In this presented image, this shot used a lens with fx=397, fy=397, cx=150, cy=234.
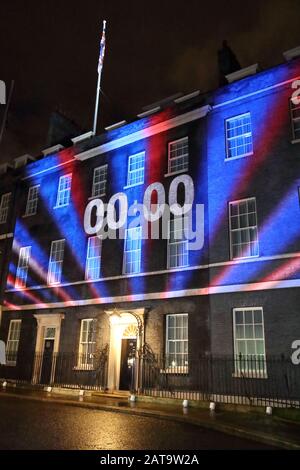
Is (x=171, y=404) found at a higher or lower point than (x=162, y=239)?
lower

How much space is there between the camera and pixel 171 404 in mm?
13609

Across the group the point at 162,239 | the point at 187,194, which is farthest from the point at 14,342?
the point at 187,194

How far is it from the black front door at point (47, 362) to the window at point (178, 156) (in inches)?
420

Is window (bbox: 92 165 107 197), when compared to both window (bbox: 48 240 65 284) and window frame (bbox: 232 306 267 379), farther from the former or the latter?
window frame (bbox: 232 306 267 379)

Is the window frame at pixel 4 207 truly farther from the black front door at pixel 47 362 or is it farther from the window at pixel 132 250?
the window at pixel 132 250

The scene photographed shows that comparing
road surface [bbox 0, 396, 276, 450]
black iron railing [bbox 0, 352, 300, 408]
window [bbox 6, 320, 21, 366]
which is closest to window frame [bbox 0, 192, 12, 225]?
window [bbox 6, 320, 21, 366]

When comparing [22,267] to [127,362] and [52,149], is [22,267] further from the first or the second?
[127,362]

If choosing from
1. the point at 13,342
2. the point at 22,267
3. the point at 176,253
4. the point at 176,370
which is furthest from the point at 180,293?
the point at 22,267

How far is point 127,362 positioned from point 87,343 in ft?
7.68

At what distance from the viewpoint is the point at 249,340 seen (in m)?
14.0

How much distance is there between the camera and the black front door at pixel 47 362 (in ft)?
64.8

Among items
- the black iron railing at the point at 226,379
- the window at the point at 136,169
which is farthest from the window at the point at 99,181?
the black iron railing at the point at 226,379
